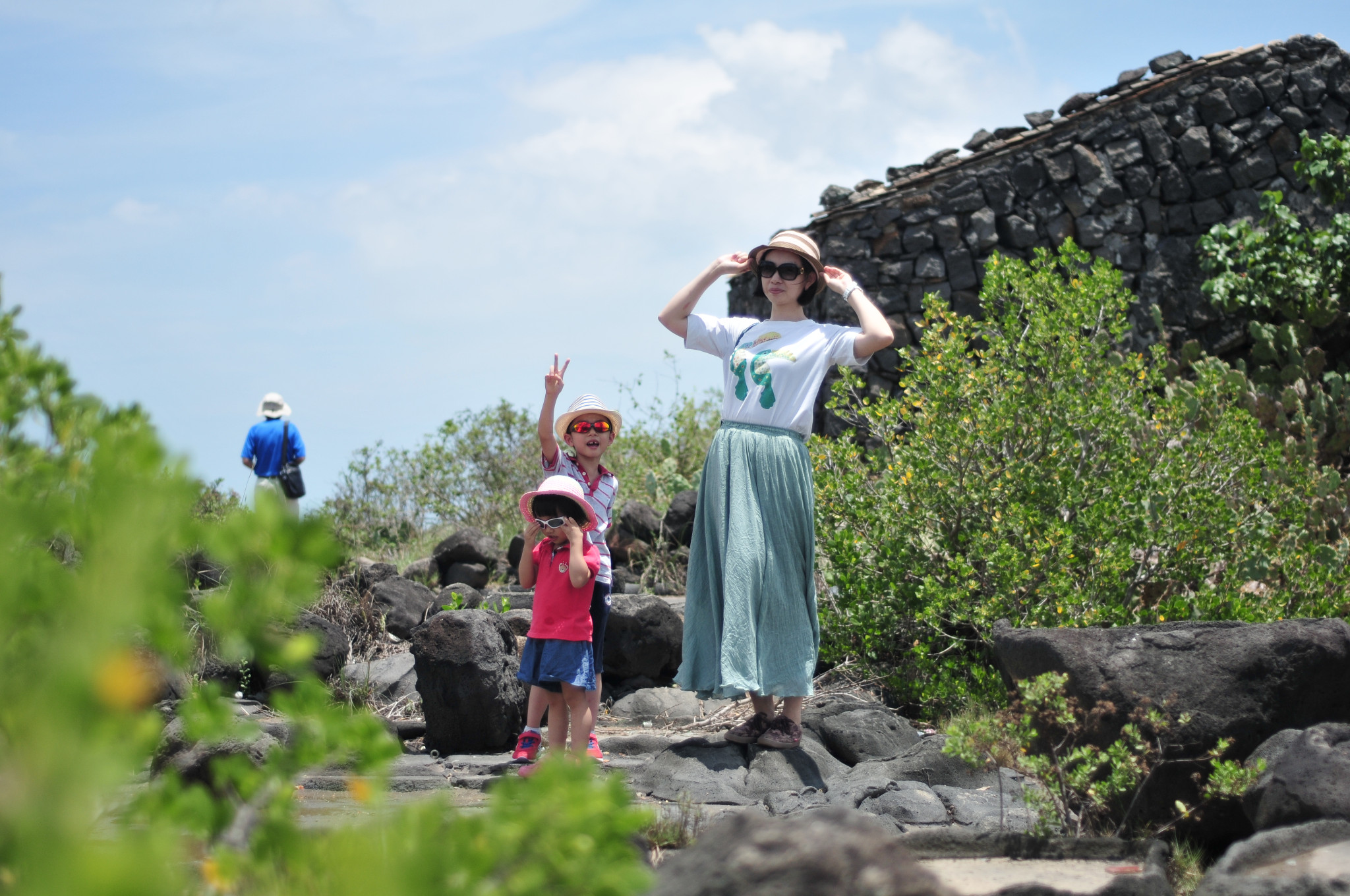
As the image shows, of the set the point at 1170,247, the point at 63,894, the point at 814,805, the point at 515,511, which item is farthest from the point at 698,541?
the point at 1170,247

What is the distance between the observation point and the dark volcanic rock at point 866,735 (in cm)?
498

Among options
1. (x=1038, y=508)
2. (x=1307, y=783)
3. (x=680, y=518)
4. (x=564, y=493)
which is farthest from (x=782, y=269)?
(x=680, y=518)

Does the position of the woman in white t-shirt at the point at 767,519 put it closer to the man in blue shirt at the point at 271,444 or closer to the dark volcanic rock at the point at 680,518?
the dark volcanic rock at the point at 680,518

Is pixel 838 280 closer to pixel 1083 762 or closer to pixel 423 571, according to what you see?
pixel 1083 762

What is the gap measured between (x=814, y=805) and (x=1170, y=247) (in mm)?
8919

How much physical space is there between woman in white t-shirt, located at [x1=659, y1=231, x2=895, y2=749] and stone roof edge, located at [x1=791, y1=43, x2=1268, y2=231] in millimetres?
6254

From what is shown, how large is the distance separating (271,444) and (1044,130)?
7.66 metres

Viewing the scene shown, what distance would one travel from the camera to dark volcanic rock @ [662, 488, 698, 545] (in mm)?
8969

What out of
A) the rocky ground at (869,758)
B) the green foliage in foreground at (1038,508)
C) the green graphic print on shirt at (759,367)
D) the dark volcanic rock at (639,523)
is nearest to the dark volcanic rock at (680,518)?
the dark volcanic rock at (639,523)

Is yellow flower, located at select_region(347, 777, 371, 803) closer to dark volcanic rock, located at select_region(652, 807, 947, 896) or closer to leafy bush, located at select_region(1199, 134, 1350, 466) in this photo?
dark volcanic rock, located at select_region(652, 807, 947, 896)

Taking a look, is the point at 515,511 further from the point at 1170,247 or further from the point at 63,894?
the point at 63,894

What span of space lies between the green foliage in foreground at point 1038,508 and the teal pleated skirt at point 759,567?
0.93 meters

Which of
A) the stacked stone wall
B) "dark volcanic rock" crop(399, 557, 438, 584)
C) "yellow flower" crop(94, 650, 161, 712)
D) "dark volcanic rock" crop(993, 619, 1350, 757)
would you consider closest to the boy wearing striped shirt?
"dark volcanic rock" crop(993, 619, 1350, 757)

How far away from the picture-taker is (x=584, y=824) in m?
1.37
